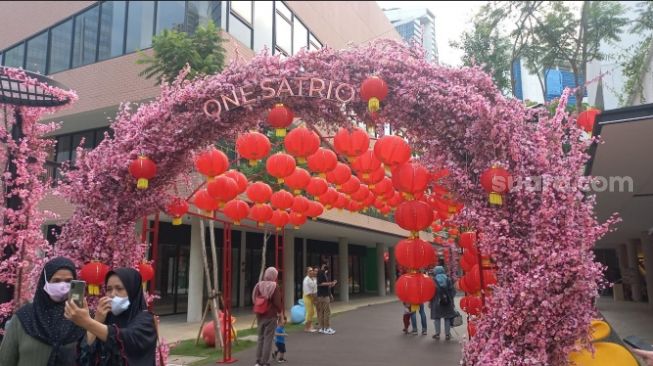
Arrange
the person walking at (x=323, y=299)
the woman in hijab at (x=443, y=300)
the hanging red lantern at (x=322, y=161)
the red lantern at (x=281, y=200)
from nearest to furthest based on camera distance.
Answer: the hanging red lantern at (x=322, y=161) → the red lantern at (x=281, y=200) → the woman in hijab at (x=443, y=300) → the person walking at (x=323, y=299)

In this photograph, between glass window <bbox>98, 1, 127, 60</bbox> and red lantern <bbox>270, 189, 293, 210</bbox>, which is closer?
red lantern <bbox>270, 189, 293, 210</bbox>

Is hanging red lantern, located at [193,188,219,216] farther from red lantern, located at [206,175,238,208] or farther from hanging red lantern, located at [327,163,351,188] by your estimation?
hanging red lantern, located at [327,163,351,188]

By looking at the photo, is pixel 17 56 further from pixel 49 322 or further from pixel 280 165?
pixel 49 322

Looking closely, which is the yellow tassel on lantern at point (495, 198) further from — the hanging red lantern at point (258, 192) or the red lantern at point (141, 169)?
the hanging red lantern at point (258, 192)

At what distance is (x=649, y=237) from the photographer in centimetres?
1872

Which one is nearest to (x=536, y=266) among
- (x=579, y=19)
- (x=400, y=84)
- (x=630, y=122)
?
(x=400, y=84)

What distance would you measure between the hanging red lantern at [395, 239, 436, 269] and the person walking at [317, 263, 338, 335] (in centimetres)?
786

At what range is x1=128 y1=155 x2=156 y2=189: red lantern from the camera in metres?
5.39

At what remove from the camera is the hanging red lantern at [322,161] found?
23.9 ft

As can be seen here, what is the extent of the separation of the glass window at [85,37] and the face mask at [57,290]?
1500 centimetres

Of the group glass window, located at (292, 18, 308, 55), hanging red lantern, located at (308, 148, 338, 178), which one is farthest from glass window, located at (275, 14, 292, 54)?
hanging red lantern, located at (308, 148, 338, 178)

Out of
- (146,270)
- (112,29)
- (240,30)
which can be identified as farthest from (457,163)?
(112,29)

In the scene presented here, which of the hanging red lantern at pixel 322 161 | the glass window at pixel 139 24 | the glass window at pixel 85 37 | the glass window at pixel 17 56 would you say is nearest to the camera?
the hanging red lantern at pixel 322 161

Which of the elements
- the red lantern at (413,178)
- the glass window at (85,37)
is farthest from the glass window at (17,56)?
the red lantern at (413,178)
